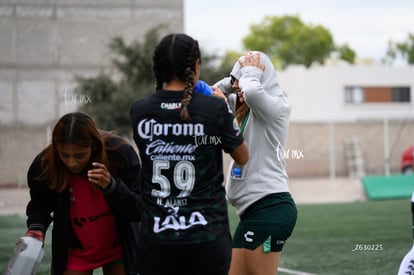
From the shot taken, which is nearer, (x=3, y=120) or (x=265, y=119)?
(x=265, y=119)

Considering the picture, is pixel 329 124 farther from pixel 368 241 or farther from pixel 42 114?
pixel 368 241

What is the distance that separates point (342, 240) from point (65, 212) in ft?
24.5

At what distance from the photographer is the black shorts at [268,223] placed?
16.3 ft

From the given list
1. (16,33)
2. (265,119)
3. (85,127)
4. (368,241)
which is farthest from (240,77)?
(16,33)

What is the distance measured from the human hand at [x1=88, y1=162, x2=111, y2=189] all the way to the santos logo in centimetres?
65

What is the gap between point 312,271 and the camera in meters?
8.74

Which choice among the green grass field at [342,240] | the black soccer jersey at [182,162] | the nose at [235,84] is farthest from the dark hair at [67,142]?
the green grass field at [342,240]

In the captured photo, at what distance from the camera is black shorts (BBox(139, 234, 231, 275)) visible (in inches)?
155

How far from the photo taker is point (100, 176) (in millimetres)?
4504

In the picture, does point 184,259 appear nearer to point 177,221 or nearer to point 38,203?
point 177,221

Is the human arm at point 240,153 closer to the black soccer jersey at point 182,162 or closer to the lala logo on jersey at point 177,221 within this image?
the black soccer jersey at point 182,162

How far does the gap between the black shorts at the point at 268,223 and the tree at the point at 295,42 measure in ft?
268

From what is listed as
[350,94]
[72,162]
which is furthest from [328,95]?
[72,162]

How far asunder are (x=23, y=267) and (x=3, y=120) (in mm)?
27020
